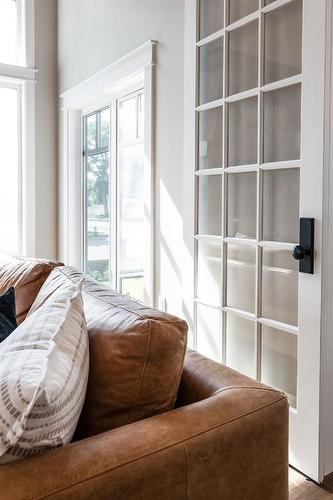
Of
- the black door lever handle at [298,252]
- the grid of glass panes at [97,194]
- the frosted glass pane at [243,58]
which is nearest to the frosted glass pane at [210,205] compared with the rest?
the frosted glass pane at [243,58]

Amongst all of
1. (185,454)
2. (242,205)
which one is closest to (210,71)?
(242,205)

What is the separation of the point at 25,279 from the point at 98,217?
80.2 inches

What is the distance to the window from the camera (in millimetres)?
3389

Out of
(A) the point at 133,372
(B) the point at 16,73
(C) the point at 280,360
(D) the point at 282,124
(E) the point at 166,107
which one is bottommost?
(C) the point at 280,360

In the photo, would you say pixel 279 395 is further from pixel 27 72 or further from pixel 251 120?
pixel 27 72

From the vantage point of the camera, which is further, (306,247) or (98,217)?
(98,217)

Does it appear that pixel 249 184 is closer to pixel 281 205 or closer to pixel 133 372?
pixel 281 205

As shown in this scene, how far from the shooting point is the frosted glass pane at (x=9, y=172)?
4348mm

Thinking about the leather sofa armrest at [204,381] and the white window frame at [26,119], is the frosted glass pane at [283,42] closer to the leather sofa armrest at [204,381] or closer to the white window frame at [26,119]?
the leather sofa armrest at [204,381]

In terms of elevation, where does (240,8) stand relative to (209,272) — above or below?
above

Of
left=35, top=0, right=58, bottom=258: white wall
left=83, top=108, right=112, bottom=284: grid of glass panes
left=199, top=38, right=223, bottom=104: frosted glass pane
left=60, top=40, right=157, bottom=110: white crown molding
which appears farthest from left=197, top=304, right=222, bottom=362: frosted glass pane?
left=35, top=0, right=58, bottom=258: white wall

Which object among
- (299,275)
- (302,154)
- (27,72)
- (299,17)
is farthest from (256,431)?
(27,72)

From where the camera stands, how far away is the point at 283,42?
195 centimetres

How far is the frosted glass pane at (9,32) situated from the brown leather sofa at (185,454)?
396 cm
